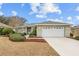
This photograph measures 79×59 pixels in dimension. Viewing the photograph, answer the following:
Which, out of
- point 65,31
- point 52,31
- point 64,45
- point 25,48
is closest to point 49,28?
point 52,31

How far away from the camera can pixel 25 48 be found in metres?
7.66

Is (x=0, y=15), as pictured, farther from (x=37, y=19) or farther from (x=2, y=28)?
(x=37, y=19)

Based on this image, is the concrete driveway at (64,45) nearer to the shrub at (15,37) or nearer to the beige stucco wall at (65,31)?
the beige stucco wall at (65,31)

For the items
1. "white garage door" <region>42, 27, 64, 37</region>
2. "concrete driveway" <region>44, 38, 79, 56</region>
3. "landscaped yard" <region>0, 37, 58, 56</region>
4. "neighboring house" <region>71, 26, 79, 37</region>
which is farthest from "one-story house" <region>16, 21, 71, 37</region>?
"landscaped yard" <region>0, 37, 58, 56</region>

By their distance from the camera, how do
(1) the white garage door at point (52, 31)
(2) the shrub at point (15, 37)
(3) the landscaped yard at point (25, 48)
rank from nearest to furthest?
(3) the landscaped yard at point (25, 48)
(2) the shrub at point (15, 37)
(1) the white garage door at point (52, 31)

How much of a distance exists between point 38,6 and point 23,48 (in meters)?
1.65

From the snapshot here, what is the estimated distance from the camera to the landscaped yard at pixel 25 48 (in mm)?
7535

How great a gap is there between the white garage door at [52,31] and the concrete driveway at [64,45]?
0.26 meters

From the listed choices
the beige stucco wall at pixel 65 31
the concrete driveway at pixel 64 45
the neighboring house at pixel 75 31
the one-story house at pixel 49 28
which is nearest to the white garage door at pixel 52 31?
the one-story house at pixel 49 28

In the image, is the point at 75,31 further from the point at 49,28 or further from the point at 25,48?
the point at 25,48

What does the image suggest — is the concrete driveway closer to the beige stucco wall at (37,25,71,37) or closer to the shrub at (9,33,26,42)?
the beige stucco wall at (37,25,71,37)

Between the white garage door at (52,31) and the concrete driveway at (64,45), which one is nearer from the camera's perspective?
the concrete driveway at (64,45)

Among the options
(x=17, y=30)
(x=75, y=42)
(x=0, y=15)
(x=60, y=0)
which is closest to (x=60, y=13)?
(x=60, y=0)

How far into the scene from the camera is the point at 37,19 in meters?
7.72
